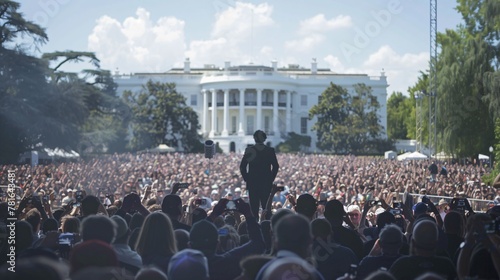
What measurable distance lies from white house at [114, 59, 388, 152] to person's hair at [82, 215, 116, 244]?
301ft

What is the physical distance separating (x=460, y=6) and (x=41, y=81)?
89.5 feet

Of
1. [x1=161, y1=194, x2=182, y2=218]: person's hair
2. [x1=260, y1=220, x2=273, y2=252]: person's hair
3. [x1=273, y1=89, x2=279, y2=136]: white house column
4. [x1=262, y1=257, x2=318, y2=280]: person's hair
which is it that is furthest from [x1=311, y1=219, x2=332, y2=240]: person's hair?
[x1=273, y1=89, x2=279, y2=136]: white house column

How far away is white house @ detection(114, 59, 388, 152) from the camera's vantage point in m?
101

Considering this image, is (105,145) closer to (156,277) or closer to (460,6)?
(460,6)

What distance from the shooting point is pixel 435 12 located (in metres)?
43.2

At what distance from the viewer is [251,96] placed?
10444 centimetres

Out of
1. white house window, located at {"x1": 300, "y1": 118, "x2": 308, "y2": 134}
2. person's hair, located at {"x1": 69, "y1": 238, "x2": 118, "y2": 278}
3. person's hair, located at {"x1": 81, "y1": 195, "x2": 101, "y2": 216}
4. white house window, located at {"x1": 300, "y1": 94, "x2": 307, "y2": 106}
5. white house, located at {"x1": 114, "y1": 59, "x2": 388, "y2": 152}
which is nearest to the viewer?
person's hair, located at {"x1": 69, "y1": 238, "x2": 118, "y2": 278}

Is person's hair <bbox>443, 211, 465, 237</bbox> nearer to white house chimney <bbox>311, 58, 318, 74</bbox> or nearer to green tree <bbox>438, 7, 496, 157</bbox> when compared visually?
green tree <bbox>438, 7, 496, 157</bbox>

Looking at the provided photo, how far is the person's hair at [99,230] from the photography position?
577 cm

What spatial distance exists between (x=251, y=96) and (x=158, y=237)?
9832cm

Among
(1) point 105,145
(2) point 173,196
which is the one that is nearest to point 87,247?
(2) point 173,196

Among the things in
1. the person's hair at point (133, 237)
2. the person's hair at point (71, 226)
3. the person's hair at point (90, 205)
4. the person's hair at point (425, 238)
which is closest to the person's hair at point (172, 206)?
the person's hair at point (133, 237)

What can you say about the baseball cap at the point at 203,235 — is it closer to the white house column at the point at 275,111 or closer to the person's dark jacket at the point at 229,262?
the person's dark jacket at the point at 229,262

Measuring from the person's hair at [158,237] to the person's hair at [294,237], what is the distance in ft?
5.12
